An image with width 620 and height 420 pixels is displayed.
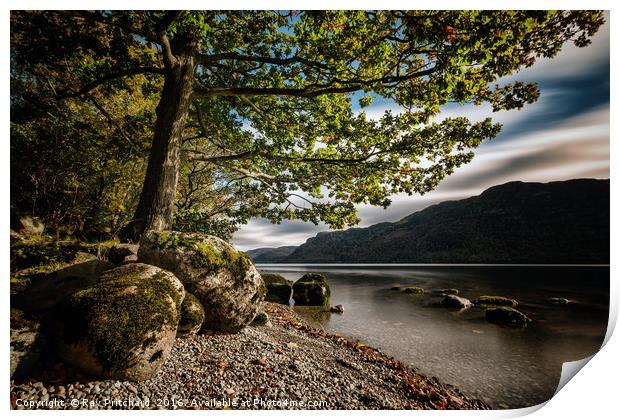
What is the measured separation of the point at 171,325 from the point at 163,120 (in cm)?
460

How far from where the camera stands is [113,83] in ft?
23.1

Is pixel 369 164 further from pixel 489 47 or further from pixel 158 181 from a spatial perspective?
pixel 158 181

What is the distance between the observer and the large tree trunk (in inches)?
213

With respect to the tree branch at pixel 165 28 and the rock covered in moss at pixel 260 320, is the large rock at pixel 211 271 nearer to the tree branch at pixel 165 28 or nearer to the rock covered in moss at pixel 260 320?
the rock covered in moss at pixel 260 320

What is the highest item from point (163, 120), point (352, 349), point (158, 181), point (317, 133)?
point (317, 133)

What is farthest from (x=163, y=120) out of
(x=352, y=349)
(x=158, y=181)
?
(x=352, y=349)

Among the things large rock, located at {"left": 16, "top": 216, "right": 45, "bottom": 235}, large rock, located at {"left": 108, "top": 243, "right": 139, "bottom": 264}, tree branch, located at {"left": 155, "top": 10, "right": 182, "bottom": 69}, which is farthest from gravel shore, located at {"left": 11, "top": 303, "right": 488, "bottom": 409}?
tree branch, located at {"left": 155, "top": 10, "right": 182, "bottom": 69}

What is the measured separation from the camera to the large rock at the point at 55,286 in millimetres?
3377

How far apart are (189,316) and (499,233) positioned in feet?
192

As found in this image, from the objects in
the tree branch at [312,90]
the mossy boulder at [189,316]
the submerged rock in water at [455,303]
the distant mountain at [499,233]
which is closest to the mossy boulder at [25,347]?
the mossy boulder at [189,316]

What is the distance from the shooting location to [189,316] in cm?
408

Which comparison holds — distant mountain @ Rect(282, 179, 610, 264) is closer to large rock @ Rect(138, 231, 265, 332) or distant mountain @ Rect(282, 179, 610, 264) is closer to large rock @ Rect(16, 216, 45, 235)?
large rock @ Rect(138, 231, 265, 332)

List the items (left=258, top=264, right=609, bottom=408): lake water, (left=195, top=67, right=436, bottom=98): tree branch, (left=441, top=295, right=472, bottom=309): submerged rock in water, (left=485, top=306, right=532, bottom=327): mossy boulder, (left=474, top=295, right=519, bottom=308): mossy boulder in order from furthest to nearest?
(left=474, top=295, right=519, bottom=308): mossy boulder → (left=441, top=295, right=472, bottom=309): submerged rock in water → (left=485, top=306, right=532, bottom=327): mossy boulder → (left=258, top=264, right=609, bottom=408): lake water → (left=195, top=67, right=436, bottom=98): tree branch

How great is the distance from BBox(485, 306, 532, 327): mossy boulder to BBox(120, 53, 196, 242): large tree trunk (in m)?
15.1
